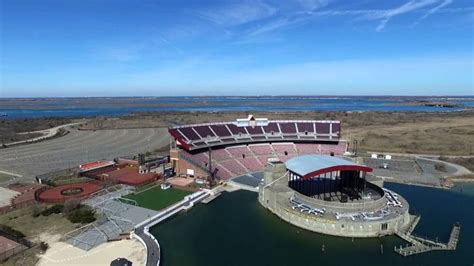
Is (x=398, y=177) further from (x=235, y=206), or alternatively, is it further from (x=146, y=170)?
(x=146, y=170)

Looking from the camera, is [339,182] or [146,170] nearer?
[339,182]

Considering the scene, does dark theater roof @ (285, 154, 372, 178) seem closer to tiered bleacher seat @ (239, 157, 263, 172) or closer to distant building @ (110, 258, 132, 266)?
tiered bleacher seat @ (239, 157, 263, 172)

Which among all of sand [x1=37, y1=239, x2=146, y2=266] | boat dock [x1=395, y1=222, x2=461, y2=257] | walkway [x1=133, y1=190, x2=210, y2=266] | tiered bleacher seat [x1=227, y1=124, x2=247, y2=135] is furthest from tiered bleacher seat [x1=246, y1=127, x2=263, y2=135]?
sand [x1=37, y1=239, x2=146, y2=266]

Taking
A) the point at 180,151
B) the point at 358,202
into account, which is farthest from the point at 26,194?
the point at 358,202

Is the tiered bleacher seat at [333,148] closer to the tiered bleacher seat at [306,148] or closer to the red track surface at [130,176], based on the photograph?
the tiered bleacher seat at [306,148]

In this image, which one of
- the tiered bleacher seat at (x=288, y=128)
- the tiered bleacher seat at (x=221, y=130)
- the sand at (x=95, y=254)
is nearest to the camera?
the sand at (x=95, y=254)

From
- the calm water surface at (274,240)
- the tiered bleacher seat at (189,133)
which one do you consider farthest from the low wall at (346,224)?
the tiered bleacher seat at (189,133)

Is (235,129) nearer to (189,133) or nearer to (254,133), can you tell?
(254,133)

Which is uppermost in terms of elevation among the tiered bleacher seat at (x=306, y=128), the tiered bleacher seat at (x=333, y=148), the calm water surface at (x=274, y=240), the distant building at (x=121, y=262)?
the tiered bleacher seat at (x=306, y=128)
